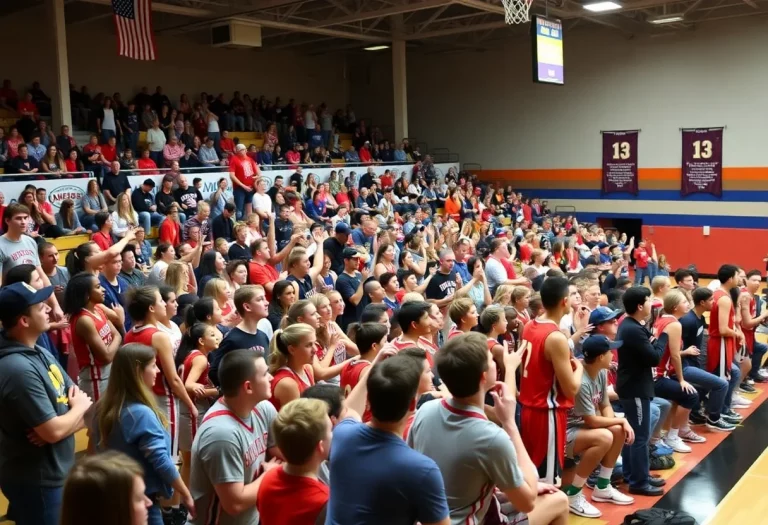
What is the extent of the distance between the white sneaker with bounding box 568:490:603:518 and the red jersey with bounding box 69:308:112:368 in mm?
3550

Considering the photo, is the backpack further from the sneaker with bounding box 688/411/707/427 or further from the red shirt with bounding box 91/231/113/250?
the red shirt with bounding box 91/231/113/250

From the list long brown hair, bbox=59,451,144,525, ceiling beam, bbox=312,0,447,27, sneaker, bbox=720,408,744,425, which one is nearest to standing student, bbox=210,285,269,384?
long brown hair, bbox=59,451,144,525

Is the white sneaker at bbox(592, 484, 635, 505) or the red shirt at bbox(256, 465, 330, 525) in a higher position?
the red shirt at bbox(256, 465, 330, 525)

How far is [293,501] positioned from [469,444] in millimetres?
716

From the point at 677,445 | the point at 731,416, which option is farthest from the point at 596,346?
the point at 731,416

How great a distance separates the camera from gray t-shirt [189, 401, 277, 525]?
9.78 feet

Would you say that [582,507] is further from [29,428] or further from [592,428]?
[29,428]

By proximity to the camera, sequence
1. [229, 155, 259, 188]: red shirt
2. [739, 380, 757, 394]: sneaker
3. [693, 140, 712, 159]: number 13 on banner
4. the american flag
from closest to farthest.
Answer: [739, 380, 757, 394]: sneaker < the american flag < [229, 155, 259, 188]: red shirt < [693, 140, 712, 159]: number 13 on banner

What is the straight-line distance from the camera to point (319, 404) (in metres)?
2.70

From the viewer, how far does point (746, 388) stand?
851 cm

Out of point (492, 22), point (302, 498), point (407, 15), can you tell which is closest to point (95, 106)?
point (407, 15)

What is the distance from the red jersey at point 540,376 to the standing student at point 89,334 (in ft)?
9.05

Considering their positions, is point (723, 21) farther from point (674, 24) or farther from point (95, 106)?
point (95, 106)

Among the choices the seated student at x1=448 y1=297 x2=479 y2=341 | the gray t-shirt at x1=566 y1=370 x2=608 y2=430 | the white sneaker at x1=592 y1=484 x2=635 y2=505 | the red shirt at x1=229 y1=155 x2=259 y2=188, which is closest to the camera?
the gray t-shirt at x1=566 y1=370 x2=608 y2=430
